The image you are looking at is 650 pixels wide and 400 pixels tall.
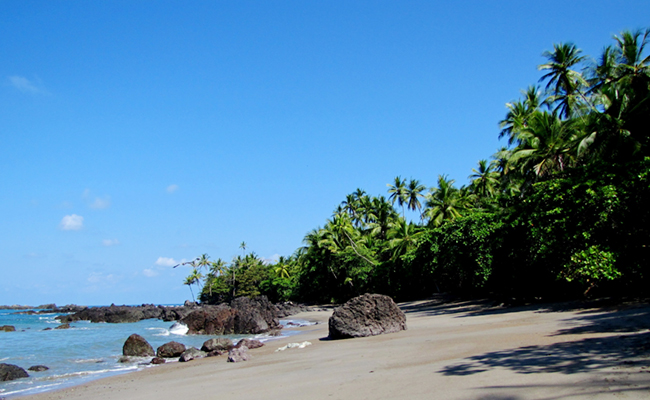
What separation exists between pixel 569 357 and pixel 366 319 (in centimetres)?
809

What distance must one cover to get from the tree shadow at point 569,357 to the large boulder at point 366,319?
667 centimetres

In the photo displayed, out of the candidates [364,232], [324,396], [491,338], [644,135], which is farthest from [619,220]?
[364,232]

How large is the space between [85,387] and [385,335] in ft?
26.0

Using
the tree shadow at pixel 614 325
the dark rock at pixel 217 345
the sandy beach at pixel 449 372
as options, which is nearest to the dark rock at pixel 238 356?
the sandy beach at pixel 449 372

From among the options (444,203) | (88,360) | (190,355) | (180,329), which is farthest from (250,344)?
(444,203)

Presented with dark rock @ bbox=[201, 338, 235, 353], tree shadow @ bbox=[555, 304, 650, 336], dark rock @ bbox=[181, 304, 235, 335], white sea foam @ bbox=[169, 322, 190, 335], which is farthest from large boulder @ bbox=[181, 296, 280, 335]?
tree shadow @ bbox=[555, 304, 650, 336]

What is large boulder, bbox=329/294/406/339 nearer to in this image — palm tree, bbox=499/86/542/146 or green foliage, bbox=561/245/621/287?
green foliage, bbox=561/245/621/287

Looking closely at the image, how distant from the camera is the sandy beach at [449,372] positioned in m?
4.39

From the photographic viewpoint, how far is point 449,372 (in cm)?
565

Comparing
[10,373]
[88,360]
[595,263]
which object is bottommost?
[88,360]

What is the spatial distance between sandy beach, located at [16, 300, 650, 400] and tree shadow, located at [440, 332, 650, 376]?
1 centimetres

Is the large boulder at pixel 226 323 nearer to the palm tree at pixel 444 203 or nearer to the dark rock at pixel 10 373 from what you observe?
the dark rock at pixel 10 373

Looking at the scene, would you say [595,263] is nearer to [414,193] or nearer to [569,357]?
[569,357]

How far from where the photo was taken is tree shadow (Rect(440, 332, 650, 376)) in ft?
16.4
